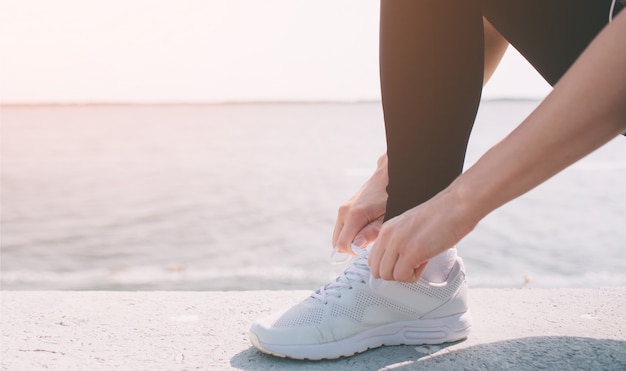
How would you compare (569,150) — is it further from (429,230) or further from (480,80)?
(480,80)

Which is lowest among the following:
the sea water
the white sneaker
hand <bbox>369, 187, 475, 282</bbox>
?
the sea water

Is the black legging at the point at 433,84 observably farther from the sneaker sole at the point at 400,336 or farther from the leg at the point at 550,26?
the sneaker sole at the point at 400,336

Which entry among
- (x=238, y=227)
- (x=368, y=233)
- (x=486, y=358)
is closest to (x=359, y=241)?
(x=368, y=233)

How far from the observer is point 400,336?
977mm

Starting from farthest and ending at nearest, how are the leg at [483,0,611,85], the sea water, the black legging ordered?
the sea water < the black legging < the leg at [483,0,611,85]

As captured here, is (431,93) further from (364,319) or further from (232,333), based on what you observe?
(232,333)

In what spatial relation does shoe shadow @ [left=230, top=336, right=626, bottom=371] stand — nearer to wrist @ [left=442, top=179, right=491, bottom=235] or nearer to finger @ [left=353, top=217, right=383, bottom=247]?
finger @ [left=353, top=217, right=383, bottom=247]

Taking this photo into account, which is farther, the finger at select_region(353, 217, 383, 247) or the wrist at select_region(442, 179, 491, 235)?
the finger at select_region(353, 217, 383, 247)

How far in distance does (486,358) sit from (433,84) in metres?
0.40

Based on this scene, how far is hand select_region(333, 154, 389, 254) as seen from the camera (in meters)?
0.98

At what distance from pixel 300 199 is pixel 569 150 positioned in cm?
441

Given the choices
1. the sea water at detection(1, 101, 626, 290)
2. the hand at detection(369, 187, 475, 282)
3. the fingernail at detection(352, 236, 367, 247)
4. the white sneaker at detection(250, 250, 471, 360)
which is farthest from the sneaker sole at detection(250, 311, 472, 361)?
the sea water at detection(1, 101, 626, 290)

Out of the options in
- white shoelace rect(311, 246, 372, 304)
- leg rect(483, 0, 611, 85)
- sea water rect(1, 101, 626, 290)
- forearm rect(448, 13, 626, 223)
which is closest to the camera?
forearm rect(448, 13, 626, 223)

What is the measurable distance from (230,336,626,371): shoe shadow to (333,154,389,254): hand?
17 centimetres
